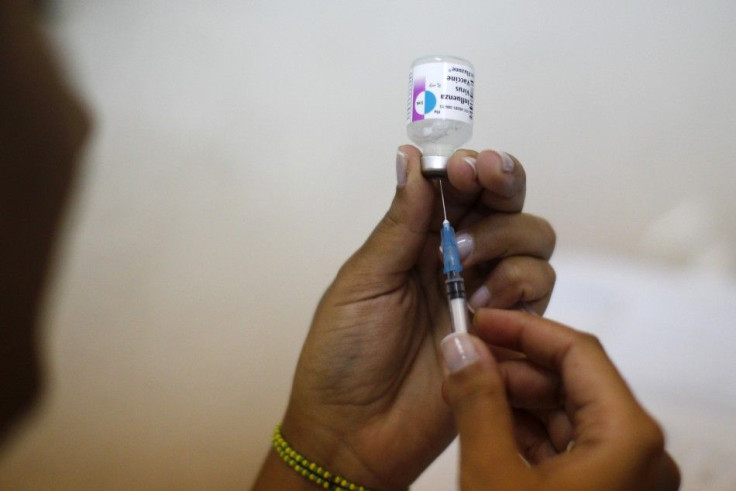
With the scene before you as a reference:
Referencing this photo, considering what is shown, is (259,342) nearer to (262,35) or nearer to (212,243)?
(212,243)

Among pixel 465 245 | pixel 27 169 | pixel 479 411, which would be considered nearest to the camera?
pixel 479 411

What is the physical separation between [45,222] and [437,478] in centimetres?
110

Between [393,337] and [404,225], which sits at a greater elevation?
[404,225]

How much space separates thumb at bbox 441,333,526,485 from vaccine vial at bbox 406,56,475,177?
0.96 ft

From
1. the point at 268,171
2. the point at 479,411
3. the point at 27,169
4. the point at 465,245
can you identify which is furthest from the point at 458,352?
Answer: the point at 27,169

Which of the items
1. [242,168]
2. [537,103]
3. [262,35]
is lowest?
[242,168]

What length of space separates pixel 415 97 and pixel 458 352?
14.4 inches

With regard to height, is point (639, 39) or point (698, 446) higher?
point (639, 39)

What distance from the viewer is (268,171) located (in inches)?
41.8

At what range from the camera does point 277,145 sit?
1.06 m

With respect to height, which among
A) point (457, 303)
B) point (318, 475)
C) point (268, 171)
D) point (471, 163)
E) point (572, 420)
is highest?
point (268, 171)

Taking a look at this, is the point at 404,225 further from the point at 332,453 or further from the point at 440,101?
the point at 332,453

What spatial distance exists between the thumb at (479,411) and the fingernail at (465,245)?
0.74 feet

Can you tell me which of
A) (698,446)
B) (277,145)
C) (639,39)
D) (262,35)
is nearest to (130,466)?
(277,145)
